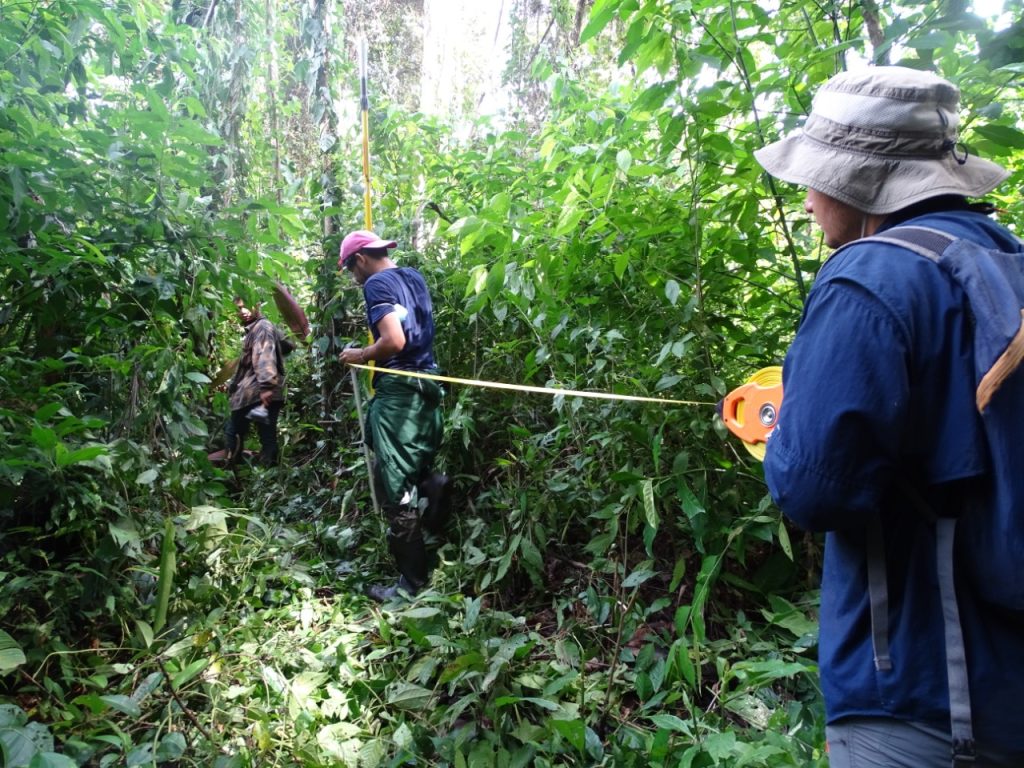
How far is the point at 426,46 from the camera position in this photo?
31.9 ft

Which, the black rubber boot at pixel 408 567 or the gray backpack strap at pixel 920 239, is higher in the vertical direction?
the gray backpack strap at pixel 920 239

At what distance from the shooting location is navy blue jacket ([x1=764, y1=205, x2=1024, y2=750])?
969mm

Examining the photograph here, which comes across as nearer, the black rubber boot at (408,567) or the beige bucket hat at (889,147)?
the beige bucket hat at (889,147)

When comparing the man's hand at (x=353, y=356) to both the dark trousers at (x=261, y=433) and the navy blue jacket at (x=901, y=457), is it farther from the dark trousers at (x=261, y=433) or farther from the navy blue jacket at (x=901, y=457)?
the navy blue jacket at (x=901, y=457)

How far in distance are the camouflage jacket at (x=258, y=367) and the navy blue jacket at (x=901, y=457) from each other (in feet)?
18.8

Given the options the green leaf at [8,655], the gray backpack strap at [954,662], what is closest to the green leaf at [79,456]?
the green leaf at [8,655]

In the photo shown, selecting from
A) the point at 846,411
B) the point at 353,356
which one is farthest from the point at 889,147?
the point at 353,356

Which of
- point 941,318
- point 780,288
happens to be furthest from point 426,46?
point 941,318

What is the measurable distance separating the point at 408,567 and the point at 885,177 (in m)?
3.40

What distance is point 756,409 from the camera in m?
1.62

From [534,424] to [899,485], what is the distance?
3379 millimetres

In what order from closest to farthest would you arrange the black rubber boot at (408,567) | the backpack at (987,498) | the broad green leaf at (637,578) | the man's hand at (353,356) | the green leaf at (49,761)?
1. the backpack at (987,498)
2. the green leaf at (49,761)
3. the broad green leaf at (637,578)
4. the black rubber boot at (408,567)
5. the man's hand at (353,356)

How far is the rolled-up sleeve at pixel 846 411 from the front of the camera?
39.1 inches

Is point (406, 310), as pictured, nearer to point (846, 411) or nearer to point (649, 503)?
point (649, 503)
